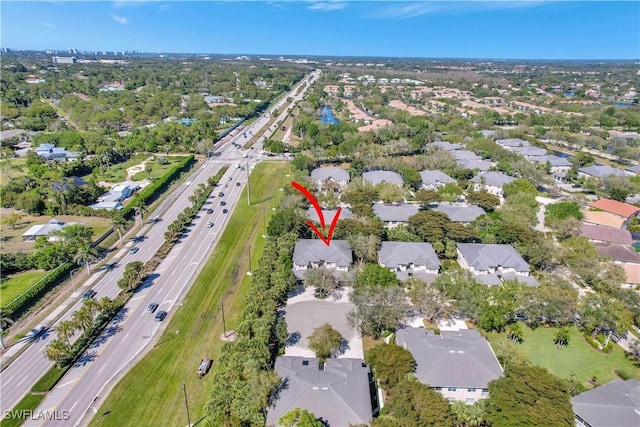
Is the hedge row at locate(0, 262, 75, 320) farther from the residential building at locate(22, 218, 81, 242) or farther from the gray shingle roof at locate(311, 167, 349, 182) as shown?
the gray shingle roof at locate(311, 167, 349, 182)

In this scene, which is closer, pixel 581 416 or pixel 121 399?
pixel 581 416

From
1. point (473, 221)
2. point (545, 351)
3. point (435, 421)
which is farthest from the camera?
point (473, 221)

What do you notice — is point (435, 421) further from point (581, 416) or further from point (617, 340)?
point (617, 340)

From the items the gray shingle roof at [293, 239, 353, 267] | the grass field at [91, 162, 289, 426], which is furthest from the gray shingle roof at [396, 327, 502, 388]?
the grass field at [91, 162, 289, 426]

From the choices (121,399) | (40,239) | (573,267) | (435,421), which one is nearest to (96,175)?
(40,239)

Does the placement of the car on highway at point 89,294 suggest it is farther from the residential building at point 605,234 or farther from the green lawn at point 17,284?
the residential building at point 605,234

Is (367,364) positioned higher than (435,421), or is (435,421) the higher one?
(435,421)

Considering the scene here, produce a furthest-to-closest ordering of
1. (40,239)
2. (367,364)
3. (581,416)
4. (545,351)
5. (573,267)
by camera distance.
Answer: (40,239), (573,267), (545,351), (367,364), (581,416)
